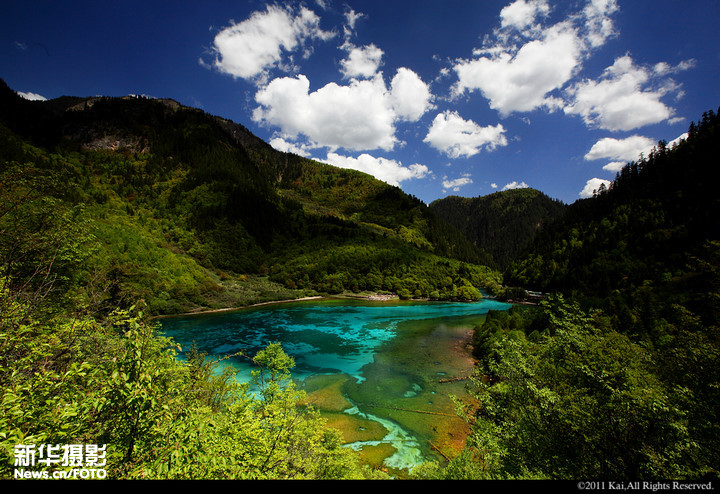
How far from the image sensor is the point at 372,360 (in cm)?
4047

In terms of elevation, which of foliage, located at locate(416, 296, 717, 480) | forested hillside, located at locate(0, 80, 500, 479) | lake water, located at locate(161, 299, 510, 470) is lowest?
lake water, located at locate(161, 299, 510, 470)

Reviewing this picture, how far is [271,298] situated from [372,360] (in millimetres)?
53427

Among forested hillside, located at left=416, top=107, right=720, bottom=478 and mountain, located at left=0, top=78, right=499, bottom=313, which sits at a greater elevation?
mountain, located at left=0, top=78, right=499, bottom=313

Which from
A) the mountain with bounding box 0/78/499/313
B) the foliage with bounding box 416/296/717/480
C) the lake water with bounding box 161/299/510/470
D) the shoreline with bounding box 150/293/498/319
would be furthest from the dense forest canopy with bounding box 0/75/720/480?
the lake water with bounding box 161/299/510/470

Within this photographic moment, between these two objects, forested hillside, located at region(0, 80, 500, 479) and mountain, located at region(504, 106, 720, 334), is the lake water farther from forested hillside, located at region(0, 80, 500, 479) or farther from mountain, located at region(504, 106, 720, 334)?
mountain, located at region(504, 106, 720, 334)

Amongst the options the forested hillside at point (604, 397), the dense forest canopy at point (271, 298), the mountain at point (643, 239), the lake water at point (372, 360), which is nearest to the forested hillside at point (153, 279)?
the dense forest canopy at point (271, 298)

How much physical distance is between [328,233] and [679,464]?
141778 mm

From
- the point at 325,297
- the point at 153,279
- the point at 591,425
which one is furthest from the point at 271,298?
the point at 591,425

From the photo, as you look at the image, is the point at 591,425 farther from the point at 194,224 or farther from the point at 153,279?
the point at 194,224

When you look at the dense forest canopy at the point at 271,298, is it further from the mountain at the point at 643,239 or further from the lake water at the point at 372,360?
the lake water at the point at 372,360

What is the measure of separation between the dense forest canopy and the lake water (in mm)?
4031

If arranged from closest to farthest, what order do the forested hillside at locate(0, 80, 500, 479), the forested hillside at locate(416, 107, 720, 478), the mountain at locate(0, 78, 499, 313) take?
the forested hillside at locate(0, 80, 500, 479), the forested hillside at locate(416, 107, 720, 478), the mountain at locate(0, 78, 499, 313)

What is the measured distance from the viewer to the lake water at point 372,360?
21.9 metres

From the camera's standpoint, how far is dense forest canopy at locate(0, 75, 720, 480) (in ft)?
18.5
